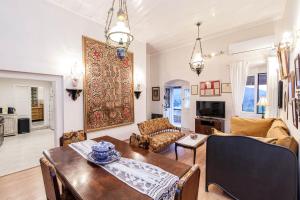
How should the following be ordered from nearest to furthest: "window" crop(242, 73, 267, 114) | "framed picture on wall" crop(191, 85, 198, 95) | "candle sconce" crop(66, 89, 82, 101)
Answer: "candle sconce" crop(66, 89, 82, 101) < "window" crop(242, 73, 267, 114) < "framed picture on wall" crop(191, 85, 198, 95)

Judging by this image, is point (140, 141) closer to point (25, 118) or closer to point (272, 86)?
→ point (272, 86)

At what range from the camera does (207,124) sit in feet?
17.1

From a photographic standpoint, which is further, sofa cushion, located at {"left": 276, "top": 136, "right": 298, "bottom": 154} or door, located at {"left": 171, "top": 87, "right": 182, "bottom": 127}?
door, located at {"left": 171, "top": 87, "right": 182, "bottom": 127}

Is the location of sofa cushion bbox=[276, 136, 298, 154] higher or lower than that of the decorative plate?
higher

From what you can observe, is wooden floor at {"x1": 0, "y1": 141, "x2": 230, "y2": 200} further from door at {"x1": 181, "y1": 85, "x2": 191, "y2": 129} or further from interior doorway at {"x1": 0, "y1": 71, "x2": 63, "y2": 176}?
door at {"x1": 181, "y1": 85, "x2": 191, "y2": 129}

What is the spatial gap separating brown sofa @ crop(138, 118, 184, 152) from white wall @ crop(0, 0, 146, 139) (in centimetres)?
122

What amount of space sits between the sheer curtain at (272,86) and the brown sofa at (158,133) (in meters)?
2.51

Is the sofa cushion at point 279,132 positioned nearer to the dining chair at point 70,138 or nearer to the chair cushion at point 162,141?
the chair cushion at point 162,141

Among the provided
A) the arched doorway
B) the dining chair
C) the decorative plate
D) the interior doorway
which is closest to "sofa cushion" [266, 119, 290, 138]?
the decorative plate

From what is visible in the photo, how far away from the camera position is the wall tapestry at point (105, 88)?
3803mm

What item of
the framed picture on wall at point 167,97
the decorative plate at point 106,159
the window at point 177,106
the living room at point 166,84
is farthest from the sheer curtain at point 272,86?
the decorative plate at point 106,159

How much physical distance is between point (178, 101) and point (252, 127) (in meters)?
3.81

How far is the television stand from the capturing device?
499 centimetres

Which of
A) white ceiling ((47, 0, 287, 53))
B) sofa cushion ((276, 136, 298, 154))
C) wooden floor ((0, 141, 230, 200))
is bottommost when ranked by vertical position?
wooden floor ((0, 141, 230, 200))
